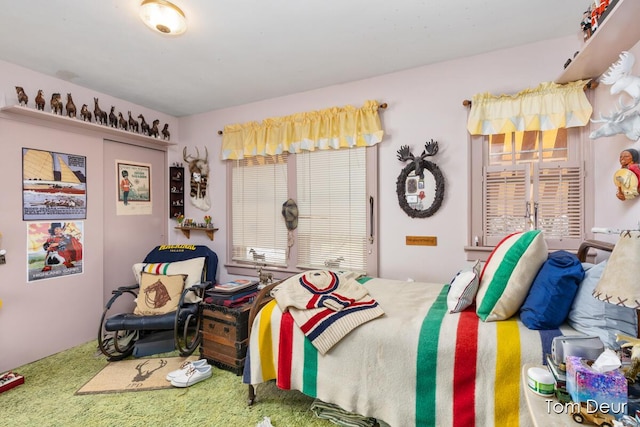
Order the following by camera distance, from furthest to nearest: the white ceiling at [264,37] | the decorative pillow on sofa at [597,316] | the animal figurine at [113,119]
→ the animal figurine at [113,119], the white ceiling at [264,37], the decorative pillow on sofa at [597,316]

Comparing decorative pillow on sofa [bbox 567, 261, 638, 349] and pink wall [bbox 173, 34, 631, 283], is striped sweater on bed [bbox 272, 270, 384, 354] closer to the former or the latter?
pink wall [bbox 173, 34, 631, 283]

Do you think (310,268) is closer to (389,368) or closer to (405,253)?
(405,253)

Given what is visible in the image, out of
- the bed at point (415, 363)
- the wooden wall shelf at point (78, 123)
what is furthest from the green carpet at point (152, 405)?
the wooden wall shelf at point (78, 123)

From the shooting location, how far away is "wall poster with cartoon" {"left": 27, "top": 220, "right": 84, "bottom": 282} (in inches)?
106

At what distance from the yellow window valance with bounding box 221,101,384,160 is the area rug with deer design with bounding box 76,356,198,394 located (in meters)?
2.16

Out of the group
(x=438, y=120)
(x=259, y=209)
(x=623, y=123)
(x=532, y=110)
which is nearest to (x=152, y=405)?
(x=259, y=209)

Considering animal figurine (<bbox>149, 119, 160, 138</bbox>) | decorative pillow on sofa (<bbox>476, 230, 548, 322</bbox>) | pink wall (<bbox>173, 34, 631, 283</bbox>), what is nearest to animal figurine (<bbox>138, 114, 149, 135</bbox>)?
animal figurine (<bbox>149, 119, 160, 138</bbox>)

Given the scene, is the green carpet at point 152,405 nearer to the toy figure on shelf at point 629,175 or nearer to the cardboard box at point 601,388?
the cardboard box at point 601,388

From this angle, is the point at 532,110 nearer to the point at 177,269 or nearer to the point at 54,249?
the point at 177,269

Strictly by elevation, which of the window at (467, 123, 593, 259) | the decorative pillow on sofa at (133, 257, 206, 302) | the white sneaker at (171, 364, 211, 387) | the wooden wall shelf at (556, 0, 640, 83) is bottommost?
the white sneaker at (171, 364, 211, 387)

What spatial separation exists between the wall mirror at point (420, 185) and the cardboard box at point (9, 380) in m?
3.33

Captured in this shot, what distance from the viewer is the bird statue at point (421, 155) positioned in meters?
2.60

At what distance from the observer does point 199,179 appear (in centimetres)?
375

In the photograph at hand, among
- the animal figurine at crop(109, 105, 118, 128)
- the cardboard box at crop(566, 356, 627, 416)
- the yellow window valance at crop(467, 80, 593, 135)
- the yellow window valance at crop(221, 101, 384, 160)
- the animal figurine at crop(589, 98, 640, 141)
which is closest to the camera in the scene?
the cardboard box at crop(566, 356, 627, 416)
